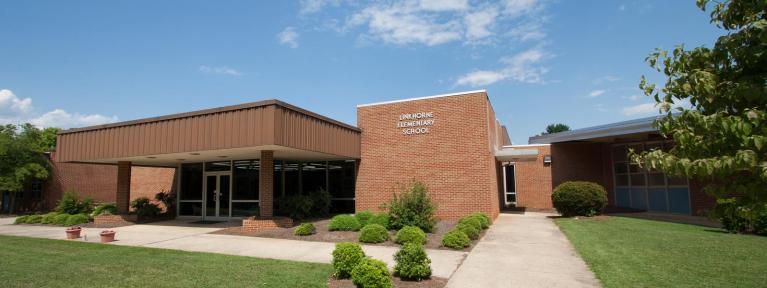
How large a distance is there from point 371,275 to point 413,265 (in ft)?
3.40

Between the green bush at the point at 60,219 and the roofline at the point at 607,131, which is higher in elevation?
the roofline at the point at 607,131

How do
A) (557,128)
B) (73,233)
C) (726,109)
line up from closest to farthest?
(726,109) → (73,233) → (557,128)

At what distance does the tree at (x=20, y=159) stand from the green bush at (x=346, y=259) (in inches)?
938

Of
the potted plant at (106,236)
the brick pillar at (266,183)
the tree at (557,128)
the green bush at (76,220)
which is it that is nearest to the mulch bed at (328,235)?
the brick pillar at (266,183)

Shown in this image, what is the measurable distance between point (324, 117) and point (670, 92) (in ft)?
40.3

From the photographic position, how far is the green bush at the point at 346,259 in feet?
22.9

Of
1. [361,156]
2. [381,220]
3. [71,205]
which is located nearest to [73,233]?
[71,205]

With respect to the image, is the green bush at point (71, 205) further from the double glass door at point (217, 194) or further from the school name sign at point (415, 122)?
the school name sign at point (415, 122)

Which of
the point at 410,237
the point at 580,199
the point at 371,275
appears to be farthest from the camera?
the point at 580,199

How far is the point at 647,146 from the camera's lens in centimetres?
1905

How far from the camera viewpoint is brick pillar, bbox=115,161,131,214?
18047 millimetres

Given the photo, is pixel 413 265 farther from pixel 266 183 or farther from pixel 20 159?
pixel 20 159

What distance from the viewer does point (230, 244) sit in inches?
440

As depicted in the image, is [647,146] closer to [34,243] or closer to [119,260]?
[119,260]
